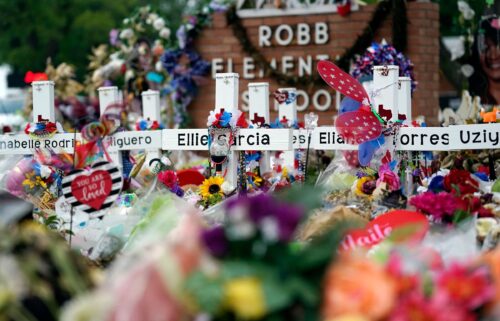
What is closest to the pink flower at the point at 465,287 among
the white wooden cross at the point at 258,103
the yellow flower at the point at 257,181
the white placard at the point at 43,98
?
the yellow flower at the point at 257,181

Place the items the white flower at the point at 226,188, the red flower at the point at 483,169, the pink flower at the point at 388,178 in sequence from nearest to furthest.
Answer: the pink flower at the point at 388,178
the white flower at the point at 226,188
the red flower at the point at 483,169

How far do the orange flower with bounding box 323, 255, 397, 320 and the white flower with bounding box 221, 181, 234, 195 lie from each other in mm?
3887

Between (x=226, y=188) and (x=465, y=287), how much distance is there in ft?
12.9

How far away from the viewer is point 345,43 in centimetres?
1365

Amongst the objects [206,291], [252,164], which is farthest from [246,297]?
[252,164]

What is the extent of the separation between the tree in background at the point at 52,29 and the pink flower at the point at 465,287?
99.9ft

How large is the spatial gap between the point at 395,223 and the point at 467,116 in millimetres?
5814

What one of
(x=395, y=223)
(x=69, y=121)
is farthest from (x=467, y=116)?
(x=69, y=121)

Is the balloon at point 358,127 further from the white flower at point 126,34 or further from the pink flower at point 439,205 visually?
the white flower at point 126,34

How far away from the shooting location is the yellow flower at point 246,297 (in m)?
2.57

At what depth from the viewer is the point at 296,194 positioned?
2795mm

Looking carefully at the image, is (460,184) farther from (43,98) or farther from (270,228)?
(43,98)

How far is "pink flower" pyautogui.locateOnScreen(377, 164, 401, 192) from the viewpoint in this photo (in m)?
5.39

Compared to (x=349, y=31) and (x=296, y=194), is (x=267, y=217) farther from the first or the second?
(x=349, y=31)
